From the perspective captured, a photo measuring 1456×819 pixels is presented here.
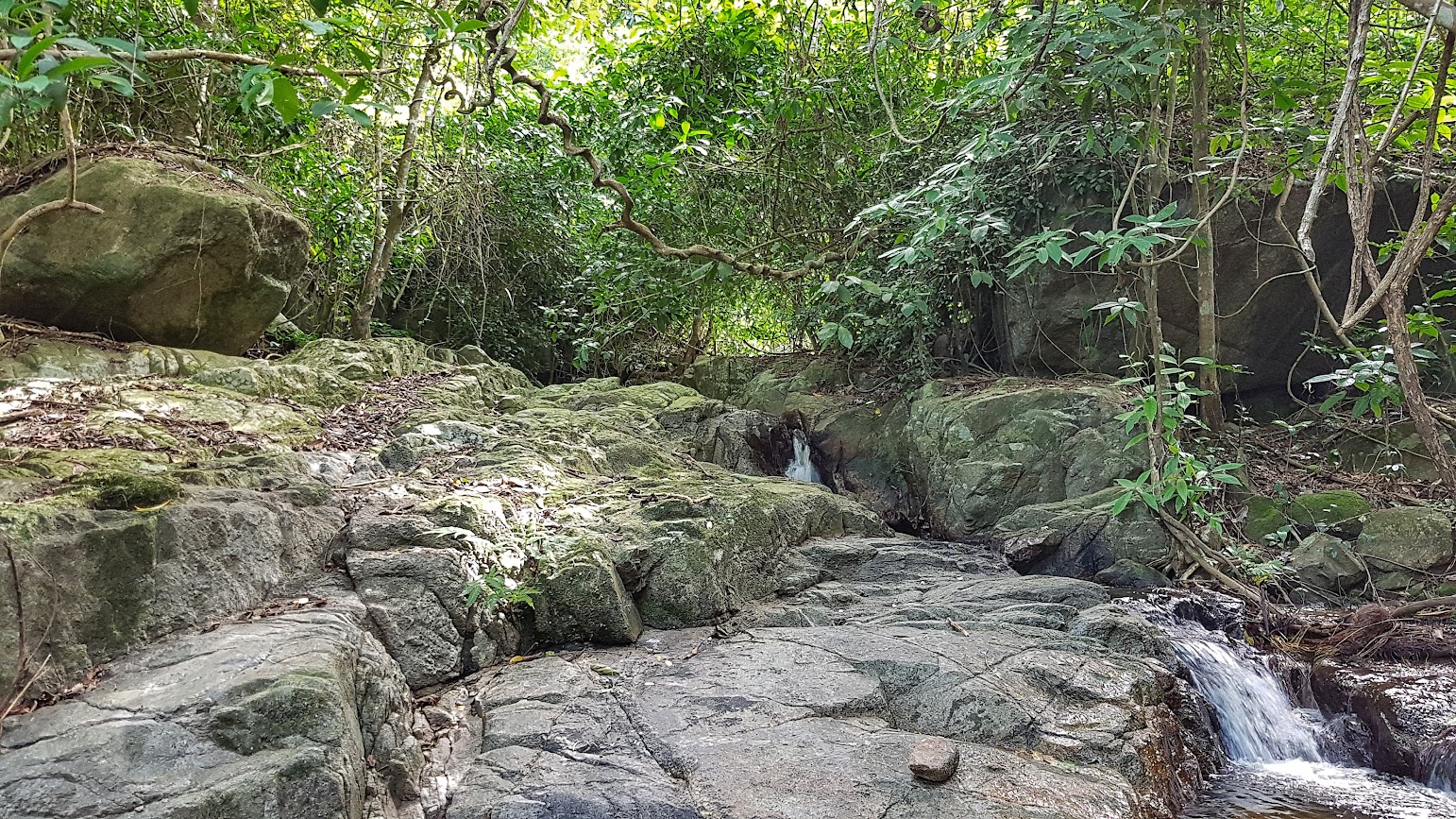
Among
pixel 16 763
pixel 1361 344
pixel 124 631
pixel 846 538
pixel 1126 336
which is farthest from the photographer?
pixel 1126 336

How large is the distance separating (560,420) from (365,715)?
13.0 ft

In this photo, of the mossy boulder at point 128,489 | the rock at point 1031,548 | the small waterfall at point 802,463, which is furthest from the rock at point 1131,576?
the mossy boulder at point 128,489

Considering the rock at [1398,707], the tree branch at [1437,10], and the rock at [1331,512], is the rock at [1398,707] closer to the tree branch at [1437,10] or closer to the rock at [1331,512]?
the rock at [1331,512]

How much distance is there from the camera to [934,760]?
9.64ft

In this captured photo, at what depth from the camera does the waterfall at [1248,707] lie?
4.26 meters

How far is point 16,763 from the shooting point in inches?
82.4

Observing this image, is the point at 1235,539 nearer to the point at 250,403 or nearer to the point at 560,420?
the point at 560,420

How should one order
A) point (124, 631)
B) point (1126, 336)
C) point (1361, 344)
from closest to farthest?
point (124, 631) → point (1361, 344) → point (1126, 336)

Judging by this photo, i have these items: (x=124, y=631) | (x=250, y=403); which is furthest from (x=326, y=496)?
(x=250, y=403)

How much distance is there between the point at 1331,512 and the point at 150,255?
903cm

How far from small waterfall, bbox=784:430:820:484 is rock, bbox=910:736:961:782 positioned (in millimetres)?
5767

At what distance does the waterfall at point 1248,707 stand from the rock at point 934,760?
223 cm

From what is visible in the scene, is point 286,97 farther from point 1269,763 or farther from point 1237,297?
point 1237,297

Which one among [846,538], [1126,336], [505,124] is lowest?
[846,538]
